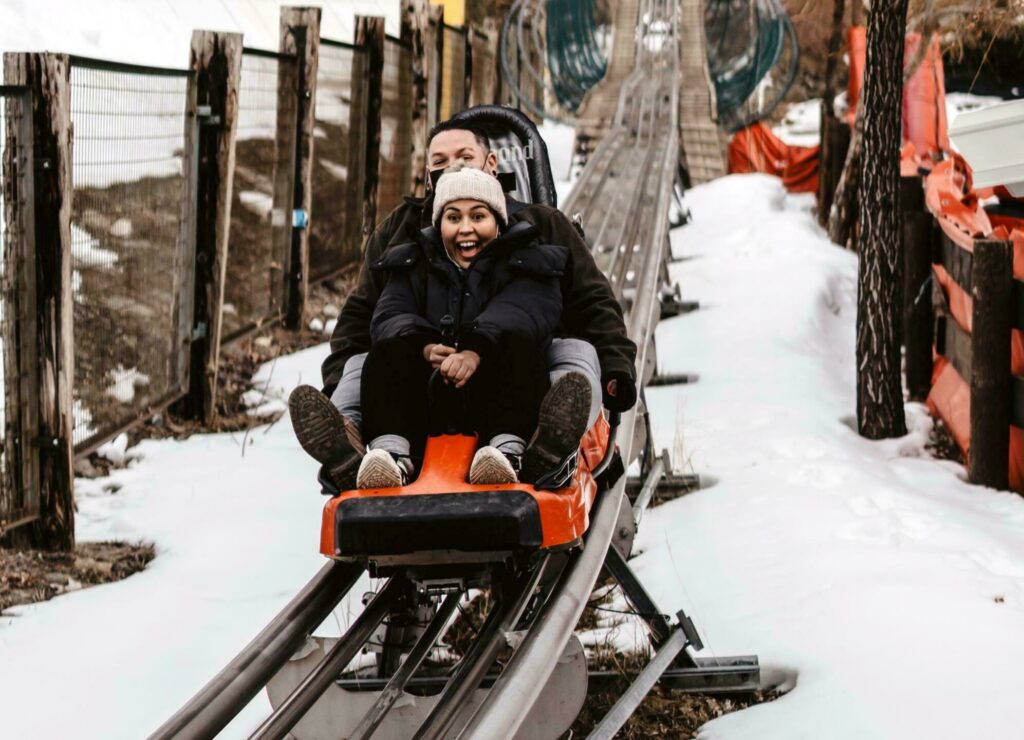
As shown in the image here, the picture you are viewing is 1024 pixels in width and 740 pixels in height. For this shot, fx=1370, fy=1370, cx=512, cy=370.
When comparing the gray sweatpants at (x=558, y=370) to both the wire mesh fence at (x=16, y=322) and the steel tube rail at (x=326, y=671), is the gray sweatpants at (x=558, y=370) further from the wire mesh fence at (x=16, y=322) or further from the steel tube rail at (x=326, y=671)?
the wire mesh fence at (x=16, y=322)

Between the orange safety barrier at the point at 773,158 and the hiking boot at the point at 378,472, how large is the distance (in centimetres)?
2060

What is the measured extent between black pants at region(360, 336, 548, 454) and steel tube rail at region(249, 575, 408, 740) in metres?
0.46

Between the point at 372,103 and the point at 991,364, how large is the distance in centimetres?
597

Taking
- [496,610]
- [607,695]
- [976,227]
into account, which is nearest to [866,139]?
[976,227]

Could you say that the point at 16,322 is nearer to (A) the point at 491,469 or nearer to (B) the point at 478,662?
(A) the point at 491,469

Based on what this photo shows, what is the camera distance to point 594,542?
13.4ft

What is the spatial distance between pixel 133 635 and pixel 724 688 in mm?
2067

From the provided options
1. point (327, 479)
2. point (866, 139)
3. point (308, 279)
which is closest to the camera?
point (327, 479)

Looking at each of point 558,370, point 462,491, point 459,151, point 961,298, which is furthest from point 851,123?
point 462,491

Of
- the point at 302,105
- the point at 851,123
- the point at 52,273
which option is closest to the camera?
the point at 52,273

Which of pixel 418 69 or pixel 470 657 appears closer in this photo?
pixel 470 657

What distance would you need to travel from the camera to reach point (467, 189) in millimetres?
4172

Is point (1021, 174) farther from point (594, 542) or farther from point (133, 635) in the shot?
point (133, 635)

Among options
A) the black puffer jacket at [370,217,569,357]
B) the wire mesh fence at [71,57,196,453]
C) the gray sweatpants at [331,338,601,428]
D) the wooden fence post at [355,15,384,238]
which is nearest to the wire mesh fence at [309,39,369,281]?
the wooden fence post at [355,15,384,238]
